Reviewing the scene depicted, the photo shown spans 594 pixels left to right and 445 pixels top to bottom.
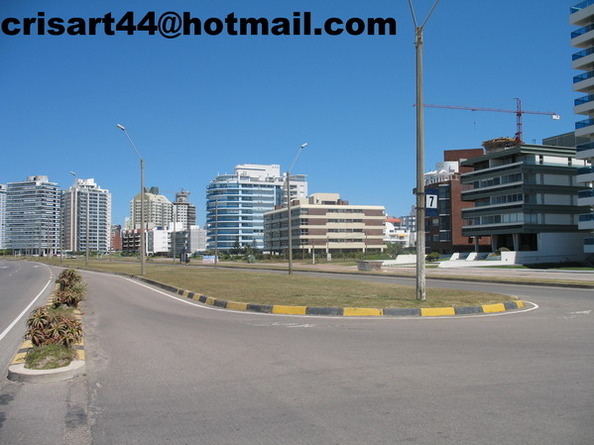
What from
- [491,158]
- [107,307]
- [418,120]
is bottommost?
[107,307]

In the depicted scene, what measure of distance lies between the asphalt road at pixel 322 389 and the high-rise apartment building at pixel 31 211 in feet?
492

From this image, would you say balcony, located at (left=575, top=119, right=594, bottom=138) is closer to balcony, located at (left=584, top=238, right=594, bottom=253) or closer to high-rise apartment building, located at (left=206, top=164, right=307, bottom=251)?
balcony, located at (left=584, top=238, right=594, bottom=253)

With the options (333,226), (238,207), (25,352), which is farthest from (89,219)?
(25,352)

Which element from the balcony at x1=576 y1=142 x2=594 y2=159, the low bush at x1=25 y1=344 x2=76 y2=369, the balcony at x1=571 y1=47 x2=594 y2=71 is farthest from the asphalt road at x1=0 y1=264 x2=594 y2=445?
the balcony at x1=571 y1=47 x2=594 y2=71

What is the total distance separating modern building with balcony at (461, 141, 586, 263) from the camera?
72000mm

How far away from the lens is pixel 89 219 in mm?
164125

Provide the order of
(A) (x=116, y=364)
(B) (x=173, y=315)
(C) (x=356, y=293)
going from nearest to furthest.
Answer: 1. (A) (x=116, y=364)
2. (B) (x=173, y=315)
3. (C) (x=356, y=293)

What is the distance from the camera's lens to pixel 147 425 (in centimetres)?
512

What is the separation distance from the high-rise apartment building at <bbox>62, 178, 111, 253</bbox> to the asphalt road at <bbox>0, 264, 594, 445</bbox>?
483 feet

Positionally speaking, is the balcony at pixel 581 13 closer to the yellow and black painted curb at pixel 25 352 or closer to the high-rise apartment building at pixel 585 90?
the high-rise apartment building at pixel 585 90

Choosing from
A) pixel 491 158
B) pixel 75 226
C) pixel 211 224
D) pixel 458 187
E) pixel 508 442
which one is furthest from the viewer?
pixel 211 224

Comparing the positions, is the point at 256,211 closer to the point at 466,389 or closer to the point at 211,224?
the point at 211,224

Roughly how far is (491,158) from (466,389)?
7969 cm

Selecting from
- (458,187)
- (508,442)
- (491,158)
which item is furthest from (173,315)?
(458,187)
